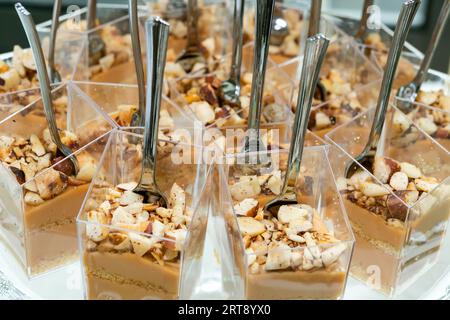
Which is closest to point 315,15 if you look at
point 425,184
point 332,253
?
point 425,184

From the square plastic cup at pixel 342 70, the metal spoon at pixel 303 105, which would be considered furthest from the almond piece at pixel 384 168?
the square plastic cup at pixel 342 70

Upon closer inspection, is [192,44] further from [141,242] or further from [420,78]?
[141,242]

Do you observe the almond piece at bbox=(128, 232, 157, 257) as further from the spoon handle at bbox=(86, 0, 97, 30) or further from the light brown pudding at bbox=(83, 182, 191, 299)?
the spoon handle at bbox=(86, 0, 97, 30)

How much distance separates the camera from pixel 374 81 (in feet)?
3.36

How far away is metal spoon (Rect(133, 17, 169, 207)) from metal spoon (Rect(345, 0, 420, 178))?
0.23 m

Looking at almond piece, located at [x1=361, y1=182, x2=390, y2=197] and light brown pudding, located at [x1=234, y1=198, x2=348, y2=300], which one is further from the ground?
almond piece, located at [x1=361, y1=182, x2=390, y2=197]

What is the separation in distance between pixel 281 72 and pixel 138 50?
0.24 m

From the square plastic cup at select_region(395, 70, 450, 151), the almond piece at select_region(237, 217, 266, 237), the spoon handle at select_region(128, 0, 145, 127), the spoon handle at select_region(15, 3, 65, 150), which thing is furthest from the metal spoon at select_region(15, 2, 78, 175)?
the square plastic cup at select_region(395, 70, 450, 151)

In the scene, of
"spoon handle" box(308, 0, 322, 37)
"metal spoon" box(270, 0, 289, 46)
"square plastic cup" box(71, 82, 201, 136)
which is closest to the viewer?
"square plastic cup" box(71, 82, 201, 136)

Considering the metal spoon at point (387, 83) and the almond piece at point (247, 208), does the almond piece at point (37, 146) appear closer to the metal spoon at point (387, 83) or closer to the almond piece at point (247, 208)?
the almond piece at point (247, 208)

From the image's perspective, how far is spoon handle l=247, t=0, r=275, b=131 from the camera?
0.76 metres

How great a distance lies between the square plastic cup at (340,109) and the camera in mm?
948

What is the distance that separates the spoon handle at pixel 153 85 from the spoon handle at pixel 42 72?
0.13 metres

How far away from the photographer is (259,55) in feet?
2.66
